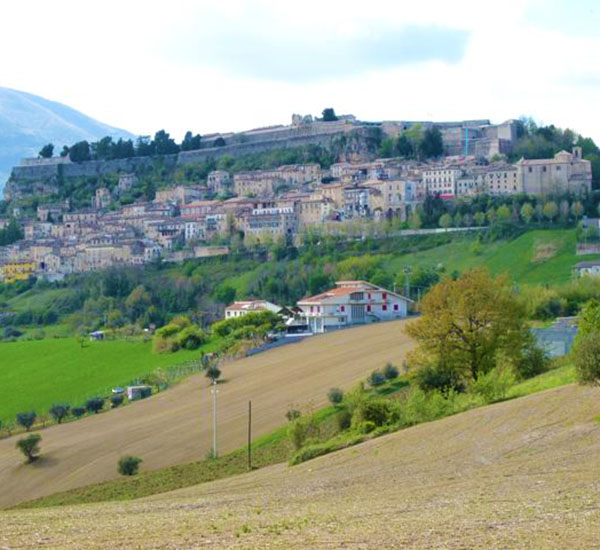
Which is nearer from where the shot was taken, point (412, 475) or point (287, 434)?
point (412, 475)

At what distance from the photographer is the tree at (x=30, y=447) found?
35.2 m

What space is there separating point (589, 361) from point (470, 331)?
9648 millimetres

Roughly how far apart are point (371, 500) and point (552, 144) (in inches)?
3185

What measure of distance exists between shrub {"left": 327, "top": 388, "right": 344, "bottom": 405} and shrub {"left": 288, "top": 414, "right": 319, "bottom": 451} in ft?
16.7

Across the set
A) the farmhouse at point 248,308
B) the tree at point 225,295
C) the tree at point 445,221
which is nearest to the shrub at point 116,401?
the farmhouse at point 248,308

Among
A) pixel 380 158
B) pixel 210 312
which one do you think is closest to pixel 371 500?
pixel 210 312

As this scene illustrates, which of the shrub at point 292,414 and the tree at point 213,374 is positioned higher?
the shrub at point 292,414

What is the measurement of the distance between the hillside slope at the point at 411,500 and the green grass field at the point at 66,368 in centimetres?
2594

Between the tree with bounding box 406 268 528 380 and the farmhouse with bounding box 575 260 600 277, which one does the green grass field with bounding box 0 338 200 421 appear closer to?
the tree with bounding box 406 268 528 380

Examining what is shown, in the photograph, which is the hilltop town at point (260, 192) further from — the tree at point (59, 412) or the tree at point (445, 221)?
the tree at point (59, 412)

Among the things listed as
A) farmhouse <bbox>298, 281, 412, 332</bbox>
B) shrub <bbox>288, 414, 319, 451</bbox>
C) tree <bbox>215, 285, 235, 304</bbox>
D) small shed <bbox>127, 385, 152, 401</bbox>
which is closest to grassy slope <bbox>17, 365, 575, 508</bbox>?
shrub <bbox>288, 414, 319, 451</bbox>

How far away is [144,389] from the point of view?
46.3 metres

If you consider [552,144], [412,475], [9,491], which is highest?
[552,144]

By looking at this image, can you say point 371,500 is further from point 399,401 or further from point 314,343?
point 314,343
